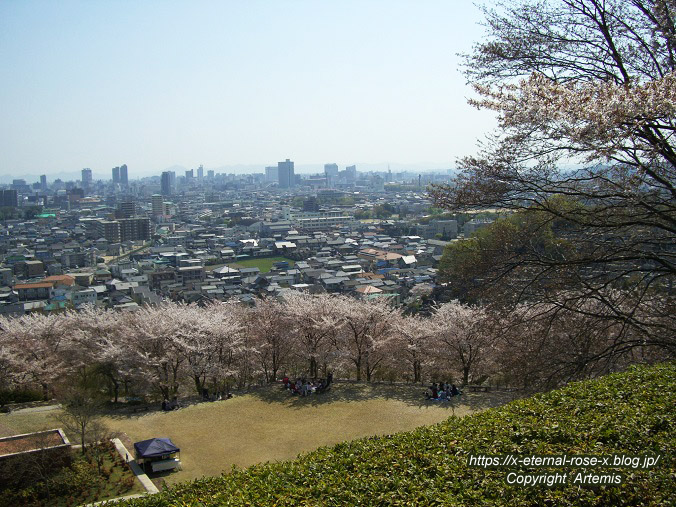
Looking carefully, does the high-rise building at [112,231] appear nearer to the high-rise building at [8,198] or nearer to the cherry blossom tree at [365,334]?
the high-rise building at [8,198]

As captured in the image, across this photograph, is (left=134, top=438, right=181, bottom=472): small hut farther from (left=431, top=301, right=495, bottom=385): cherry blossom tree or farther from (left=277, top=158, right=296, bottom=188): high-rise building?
(left=277, top=158, right=296, bottom=188): high-rise building

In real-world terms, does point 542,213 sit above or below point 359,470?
above

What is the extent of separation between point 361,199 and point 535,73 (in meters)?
112

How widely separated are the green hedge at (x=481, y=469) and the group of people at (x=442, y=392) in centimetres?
636

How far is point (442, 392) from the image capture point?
35.4ft

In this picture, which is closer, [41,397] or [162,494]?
[162,494]

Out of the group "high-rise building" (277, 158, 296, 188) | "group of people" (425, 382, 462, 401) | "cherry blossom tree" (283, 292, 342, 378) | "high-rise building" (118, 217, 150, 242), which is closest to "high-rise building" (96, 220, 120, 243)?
"high-rise building" (118, 217, 150, 242)

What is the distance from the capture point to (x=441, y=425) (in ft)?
14.7

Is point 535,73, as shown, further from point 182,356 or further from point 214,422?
point 182,356

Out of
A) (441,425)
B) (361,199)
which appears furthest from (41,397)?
(361,199)

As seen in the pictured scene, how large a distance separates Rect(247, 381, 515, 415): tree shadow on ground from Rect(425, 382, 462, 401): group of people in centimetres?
11

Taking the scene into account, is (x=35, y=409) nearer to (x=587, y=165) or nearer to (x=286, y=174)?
(x=587, y=165)

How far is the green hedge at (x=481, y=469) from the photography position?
2964 mm

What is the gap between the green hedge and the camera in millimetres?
2964
